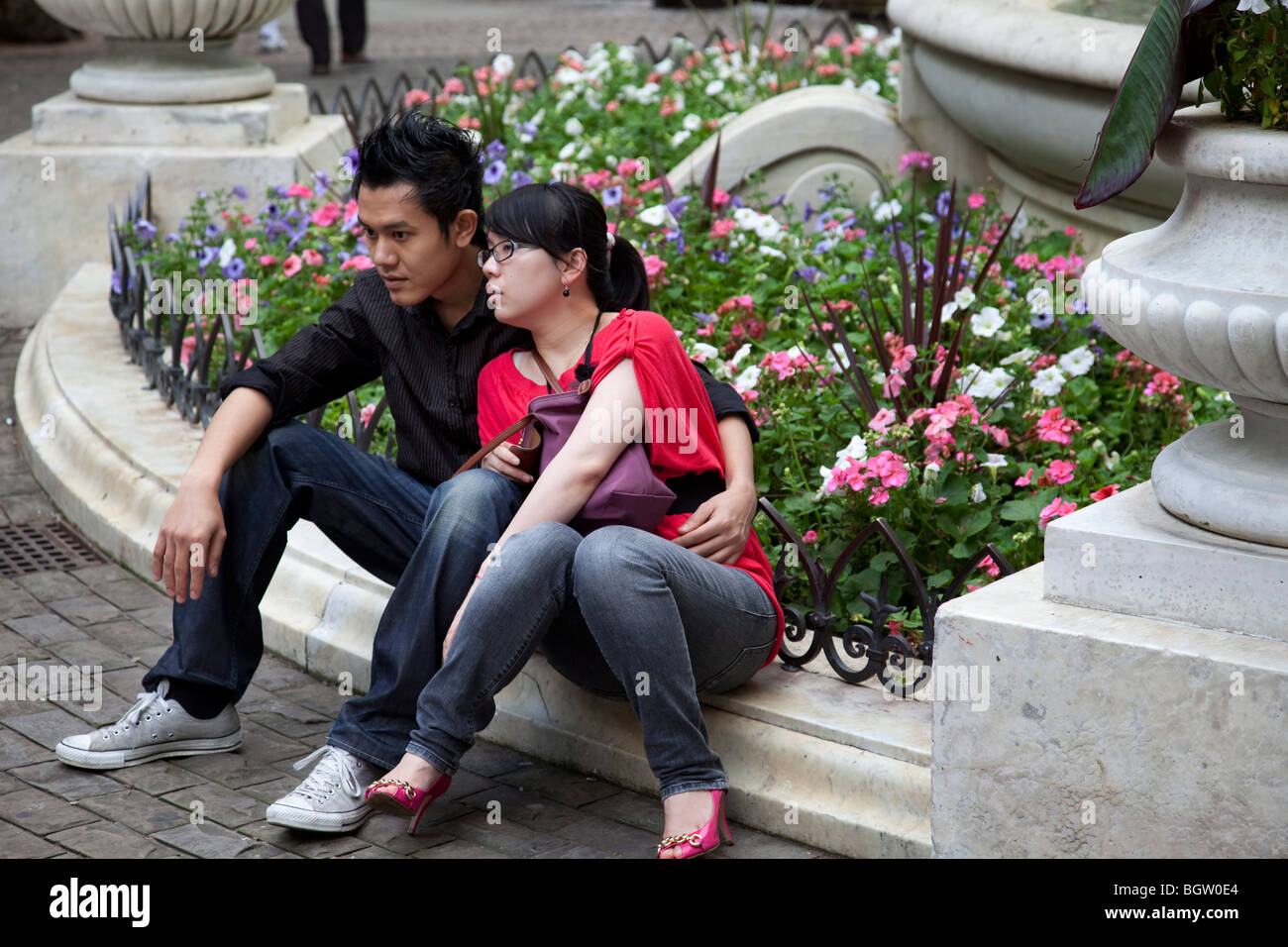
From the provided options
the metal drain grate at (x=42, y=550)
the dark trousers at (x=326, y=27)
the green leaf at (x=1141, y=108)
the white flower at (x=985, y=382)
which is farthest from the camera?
the dark trousers at (x=326, y=27)

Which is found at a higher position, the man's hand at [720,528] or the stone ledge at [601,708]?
the man's hand at [720,528]

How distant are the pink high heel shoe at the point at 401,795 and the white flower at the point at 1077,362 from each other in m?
1.97

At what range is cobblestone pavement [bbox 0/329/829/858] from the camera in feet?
9.32

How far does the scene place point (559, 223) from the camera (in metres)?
2.93

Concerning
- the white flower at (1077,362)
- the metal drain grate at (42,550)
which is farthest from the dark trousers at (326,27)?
the white flower at (1077,362)

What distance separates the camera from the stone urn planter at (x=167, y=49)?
614 centimetres

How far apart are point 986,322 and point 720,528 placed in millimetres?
1358

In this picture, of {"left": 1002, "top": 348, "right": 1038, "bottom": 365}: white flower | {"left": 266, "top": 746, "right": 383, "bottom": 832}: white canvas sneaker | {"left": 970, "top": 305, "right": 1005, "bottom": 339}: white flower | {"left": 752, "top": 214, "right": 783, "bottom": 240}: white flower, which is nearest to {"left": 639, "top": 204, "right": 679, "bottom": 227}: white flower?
{"left": 752, "top": 214, "right": 783, "bottom": 240}: white flower

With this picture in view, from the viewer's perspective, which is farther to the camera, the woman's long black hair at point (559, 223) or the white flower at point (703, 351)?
the white flower at point (703, 351)

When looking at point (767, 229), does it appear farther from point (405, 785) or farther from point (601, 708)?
point (405, 785)

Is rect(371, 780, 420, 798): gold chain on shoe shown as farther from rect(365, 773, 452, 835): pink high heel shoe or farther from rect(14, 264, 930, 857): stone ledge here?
rect(14, 264, 930, 857): stone ledge

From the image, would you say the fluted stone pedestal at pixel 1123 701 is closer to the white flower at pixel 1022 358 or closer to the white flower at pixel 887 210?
the white flower at pixel 1022 358

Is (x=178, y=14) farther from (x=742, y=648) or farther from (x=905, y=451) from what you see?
(x=742, y=648)

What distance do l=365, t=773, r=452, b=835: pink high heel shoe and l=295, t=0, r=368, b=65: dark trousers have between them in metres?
10.3
